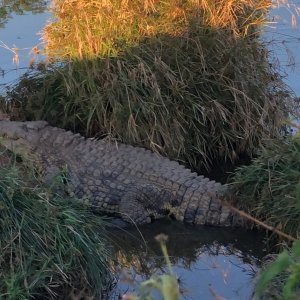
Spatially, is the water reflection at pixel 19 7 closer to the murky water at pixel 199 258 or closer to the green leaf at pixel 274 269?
the murky water at pixel 199 258

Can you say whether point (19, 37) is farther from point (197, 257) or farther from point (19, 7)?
point (197, 257)

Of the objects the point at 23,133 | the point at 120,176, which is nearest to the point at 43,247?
the point at 120,176

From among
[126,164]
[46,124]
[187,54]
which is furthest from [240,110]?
[46,124]

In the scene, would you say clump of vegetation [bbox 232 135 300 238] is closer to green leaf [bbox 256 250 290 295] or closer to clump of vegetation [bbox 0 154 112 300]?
clump of vegetation [bbox 0 154 112 300]

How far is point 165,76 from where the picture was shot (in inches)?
259

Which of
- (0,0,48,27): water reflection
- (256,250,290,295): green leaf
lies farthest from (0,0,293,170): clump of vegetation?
(256,250,290,295): green leaf

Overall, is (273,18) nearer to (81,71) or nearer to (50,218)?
(81,71)

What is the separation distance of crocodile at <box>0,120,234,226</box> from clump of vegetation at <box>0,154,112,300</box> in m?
1.30

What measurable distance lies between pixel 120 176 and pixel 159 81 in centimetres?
90

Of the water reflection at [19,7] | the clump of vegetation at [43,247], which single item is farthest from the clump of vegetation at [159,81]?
the water reflection at [19,7]

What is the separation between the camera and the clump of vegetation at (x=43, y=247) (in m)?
4.10

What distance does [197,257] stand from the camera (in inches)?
206

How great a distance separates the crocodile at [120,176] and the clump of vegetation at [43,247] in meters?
1.30

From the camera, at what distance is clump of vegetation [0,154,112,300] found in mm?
4102
